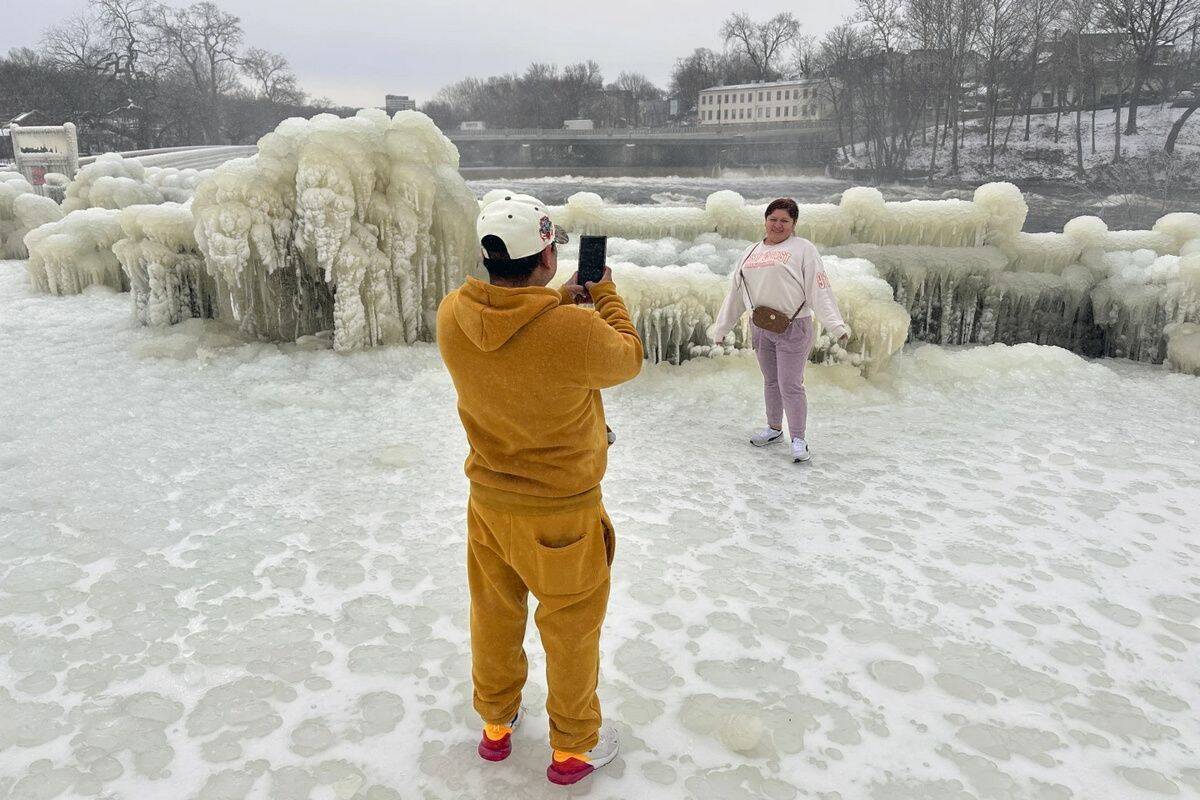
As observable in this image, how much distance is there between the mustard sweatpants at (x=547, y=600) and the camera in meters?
1.85

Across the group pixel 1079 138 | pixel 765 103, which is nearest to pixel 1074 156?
pixel 1079 138

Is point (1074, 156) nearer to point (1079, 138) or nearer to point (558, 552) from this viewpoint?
point (1079, 138)

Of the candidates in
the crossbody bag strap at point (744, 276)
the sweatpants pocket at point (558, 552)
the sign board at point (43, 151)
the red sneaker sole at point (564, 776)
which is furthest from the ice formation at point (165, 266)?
the sign board at point (43, 151)

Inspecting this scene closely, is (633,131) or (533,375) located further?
(633,131)

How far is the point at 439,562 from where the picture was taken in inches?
135

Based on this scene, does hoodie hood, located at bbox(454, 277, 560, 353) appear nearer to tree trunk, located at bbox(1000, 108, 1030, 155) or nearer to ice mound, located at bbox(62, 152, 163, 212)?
ice mound, located at bbox(62, 152, 163, 212)

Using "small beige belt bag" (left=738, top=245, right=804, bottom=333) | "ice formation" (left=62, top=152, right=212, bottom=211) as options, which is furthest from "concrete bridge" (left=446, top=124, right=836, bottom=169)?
"small beige belt bag" (left=738, top=245, right=804, bottom=333)

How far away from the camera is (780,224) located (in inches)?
169

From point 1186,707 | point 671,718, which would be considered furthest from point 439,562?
point 1186,707

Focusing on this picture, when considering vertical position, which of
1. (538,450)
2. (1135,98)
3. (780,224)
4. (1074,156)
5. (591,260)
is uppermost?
(1135,98)

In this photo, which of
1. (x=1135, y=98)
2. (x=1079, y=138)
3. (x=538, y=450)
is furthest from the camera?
(x=1079, y=138)

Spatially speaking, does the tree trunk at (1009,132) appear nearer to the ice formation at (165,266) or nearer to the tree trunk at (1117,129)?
the tree trunk at (1117,129)

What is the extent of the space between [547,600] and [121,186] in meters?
13.3

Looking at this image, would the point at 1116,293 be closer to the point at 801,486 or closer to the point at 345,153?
the point at 801,486
